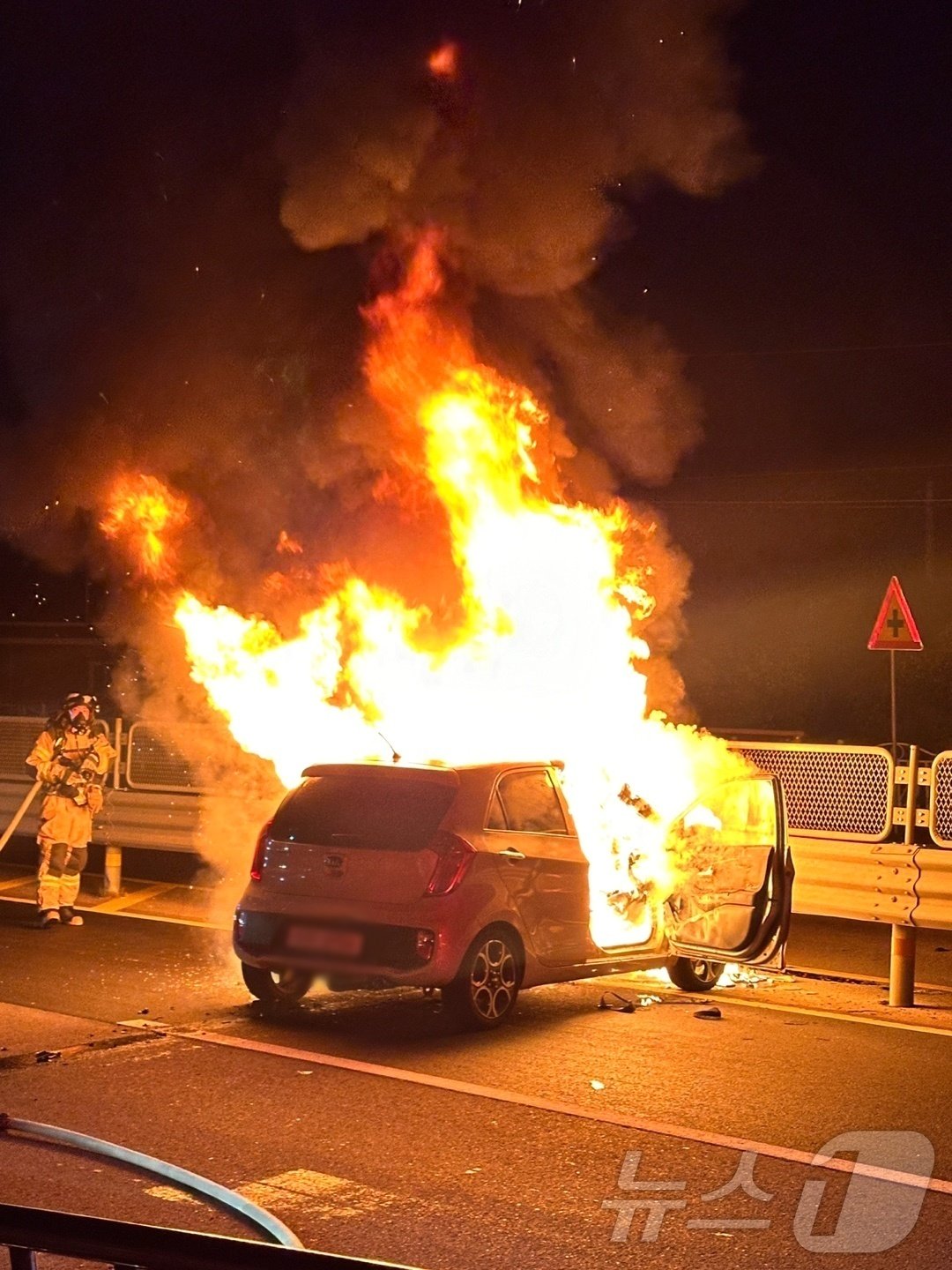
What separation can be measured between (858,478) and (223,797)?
25588 mm

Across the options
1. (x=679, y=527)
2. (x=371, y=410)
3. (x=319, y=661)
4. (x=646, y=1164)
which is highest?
(x=679, y=527)

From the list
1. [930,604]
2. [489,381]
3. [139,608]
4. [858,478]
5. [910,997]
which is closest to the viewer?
[910,997]

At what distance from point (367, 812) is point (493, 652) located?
113 inches

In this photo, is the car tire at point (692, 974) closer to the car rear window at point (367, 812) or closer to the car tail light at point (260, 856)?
the car rear window at point (367, 812)

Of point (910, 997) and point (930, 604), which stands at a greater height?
point (930, 604)

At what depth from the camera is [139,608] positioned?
2116 centimetres

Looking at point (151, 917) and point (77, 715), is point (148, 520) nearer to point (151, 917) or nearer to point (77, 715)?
point (77, 715)

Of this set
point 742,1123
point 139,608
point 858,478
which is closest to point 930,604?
point 858,478

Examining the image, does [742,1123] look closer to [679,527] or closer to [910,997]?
[910,997]

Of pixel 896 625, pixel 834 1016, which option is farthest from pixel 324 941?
pixel 896 625

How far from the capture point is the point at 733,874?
9406mm

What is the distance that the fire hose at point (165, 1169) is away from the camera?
5160 mm

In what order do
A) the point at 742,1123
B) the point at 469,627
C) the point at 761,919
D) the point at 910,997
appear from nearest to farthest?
the point at 742,1123
the point at 761,919
the point at 910,997
the point at 469,627

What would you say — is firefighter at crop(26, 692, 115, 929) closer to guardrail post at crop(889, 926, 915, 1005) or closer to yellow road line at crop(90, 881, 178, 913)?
yellow road line at crop(90, 881, 178, 913)
